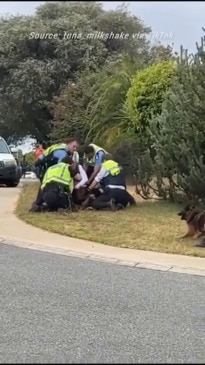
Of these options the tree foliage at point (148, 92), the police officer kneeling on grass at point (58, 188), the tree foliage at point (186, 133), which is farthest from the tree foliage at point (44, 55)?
the police officer kneeling on grass at point (58, 188)

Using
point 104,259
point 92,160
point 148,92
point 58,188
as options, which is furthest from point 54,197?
point 148,92

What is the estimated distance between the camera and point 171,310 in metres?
6.13

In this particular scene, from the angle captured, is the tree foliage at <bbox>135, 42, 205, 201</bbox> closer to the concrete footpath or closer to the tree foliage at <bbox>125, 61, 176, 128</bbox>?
the concrete footpath

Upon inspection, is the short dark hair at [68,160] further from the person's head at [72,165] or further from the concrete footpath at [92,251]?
the concrete footpath at [92,251]

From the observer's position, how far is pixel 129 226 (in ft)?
36.8

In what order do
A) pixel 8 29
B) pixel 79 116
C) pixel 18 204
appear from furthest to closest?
1. pixel 8 29
2. pixel 79 116
3. pixel 18 204

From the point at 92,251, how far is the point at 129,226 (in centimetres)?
203

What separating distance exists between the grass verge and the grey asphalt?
150 cm

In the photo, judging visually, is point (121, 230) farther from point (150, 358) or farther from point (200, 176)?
point (150, 358)

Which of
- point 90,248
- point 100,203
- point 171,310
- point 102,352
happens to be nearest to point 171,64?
point 100,203

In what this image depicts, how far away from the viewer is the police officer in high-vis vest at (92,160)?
1329 cm

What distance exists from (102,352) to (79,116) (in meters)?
15.7

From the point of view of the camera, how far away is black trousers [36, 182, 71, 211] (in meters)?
12.5

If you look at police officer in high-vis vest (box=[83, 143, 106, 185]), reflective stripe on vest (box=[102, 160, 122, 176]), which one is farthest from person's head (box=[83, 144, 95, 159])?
reflective stripe on vest (box=[102, 160, 122, 176])
